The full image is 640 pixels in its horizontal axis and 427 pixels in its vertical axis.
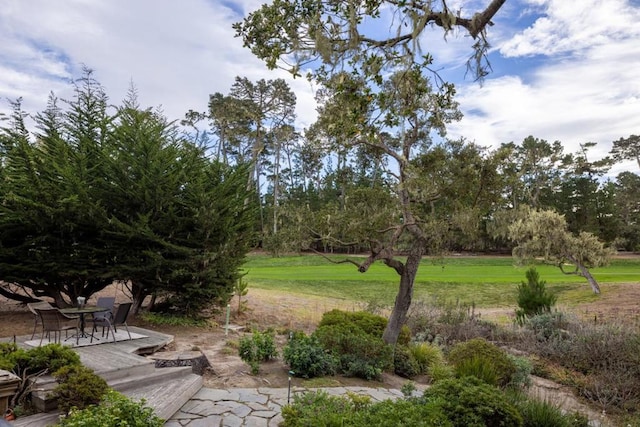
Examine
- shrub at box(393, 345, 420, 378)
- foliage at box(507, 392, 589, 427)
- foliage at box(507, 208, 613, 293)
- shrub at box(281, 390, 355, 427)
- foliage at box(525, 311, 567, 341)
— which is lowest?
shrub at box(393, 345, 420, 378)

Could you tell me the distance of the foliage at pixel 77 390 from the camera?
13.0 feet

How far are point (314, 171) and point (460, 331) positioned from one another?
39929mm

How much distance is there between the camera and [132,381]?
509 centimetres

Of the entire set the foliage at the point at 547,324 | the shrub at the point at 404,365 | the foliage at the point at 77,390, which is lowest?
the shrub at the point at 404,365

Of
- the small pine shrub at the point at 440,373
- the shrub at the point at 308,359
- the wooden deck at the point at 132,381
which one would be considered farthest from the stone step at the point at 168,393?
the small pine shrub at the point at 440,373

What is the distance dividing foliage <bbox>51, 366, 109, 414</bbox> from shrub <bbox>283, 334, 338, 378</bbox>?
2779mm

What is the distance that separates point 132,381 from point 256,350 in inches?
75.3

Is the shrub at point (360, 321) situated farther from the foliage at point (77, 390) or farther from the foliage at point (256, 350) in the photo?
the foliage at point (77, 390)

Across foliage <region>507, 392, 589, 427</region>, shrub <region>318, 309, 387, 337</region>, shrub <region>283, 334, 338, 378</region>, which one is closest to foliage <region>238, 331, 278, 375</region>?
shrub <region>283, 334, 338, 378</region>

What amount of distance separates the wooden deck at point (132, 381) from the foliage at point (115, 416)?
67 cm

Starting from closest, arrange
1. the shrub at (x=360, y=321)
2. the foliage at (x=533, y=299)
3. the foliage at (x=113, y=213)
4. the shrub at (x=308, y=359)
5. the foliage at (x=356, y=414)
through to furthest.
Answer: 1. the foliage at (x=356, y=414)
2. the shrub at (x=308, y=359)
3. the shrub at (x=360, y=321)
4. the foliage at (x=113, y=213)
5. the foliage at (x=533, y=299)

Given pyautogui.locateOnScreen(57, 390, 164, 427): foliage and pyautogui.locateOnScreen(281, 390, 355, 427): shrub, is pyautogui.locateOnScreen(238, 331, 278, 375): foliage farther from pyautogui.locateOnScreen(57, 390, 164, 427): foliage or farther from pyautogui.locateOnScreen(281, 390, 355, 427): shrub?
pyautogui.locateOnScreen(57, 390, 164, 427): foliage

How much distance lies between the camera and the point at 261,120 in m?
33.1

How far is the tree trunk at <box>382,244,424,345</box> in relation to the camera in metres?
7.79
